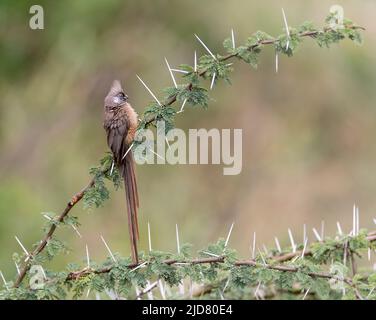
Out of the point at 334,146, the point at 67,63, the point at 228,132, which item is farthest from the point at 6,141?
the point at 334,146

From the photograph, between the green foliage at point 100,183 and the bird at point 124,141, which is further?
the bird at point 124,141

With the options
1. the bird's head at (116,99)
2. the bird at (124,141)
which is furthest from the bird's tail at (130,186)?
the bird's head at (116,99)

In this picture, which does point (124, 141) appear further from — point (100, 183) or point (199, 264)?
point (199, 264)

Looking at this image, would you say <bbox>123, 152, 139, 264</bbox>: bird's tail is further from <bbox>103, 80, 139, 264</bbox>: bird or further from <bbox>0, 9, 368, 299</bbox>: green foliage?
<bbox>0, 9, 368, 299</bbox>: green foliage

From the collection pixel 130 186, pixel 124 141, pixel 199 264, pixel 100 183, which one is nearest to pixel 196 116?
pixel 124 141

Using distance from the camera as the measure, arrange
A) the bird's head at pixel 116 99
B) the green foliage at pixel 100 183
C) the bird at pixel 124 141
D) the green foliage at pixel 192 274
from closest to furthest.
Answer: the green foliage at pixel 192 274 < the green foliage at pixel 100 183 < the bird at pixel 124 141 < the bird's head at pixel 116 99

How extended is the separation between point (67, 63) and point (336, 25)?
15.8ft

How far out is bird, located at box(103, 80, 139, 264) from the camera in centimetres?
297

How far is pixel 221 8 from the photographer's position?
24.1 ft

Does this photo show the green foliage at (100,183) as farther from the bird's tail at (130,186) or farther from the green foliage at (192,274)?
the green foliage at (192,274)

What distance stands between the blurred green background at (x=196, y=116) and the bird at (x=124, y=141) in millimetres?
3432

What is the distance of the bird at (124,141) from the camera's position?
2973 mm

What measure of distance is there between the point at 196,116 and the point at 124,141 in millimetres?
4357
